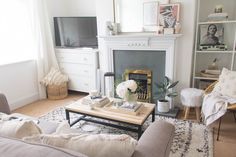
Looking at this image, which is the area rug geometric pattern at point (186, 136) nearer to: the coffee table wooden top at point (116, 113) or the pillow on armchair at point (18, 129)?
the coffee table wooden top at point (116, 113)

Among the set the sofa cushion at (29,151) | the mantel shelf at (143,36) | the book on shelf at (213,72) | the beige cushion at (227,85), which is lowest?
the beige cushion at (227,85)

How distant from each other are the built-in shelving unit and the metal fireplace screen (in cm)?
70

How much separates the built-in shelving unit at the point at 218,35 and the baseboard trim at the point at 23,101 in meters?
2.92

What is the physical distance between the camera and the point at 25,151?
833mm

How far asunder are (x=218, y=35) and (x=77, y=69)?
2570 mm

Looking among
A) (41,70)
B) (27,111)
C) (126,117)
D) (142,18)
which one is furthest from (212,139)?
(41,70)

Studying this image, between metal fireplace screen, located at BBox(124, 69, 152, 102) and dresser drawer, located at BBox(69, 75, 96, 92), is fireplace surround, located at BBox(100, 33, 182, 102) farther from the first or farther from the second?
dresser drawer, located at BBox(69, 75, 96, 92)

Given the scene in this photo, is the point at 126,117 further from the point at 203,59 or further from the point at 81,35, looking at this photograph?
the point at 81,35

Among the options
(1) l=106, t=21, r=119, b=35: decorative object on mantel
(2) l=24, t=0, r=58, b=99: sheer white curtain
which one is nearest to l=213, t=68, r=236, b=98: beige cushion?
(1) l=106, t=21, r=119, b=35: decorative object on mantel

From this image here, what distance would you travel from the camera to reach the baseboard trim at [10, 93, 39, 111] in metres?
3.50

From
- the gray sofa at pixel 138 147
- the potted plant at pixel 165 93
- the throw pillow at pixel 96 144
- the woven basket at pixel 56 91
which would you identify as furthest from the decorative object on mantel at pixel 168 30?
the throw pillow at pixel 96 144

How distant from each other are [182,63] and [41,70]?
2.57 metres

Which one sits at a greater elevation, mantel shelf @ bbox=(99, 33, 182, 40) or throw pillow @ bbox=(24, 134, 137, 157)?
mantel shelf @ bbox=(99, 33, 182, 40)

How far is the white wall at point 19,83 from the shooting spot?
3330 millimetres
